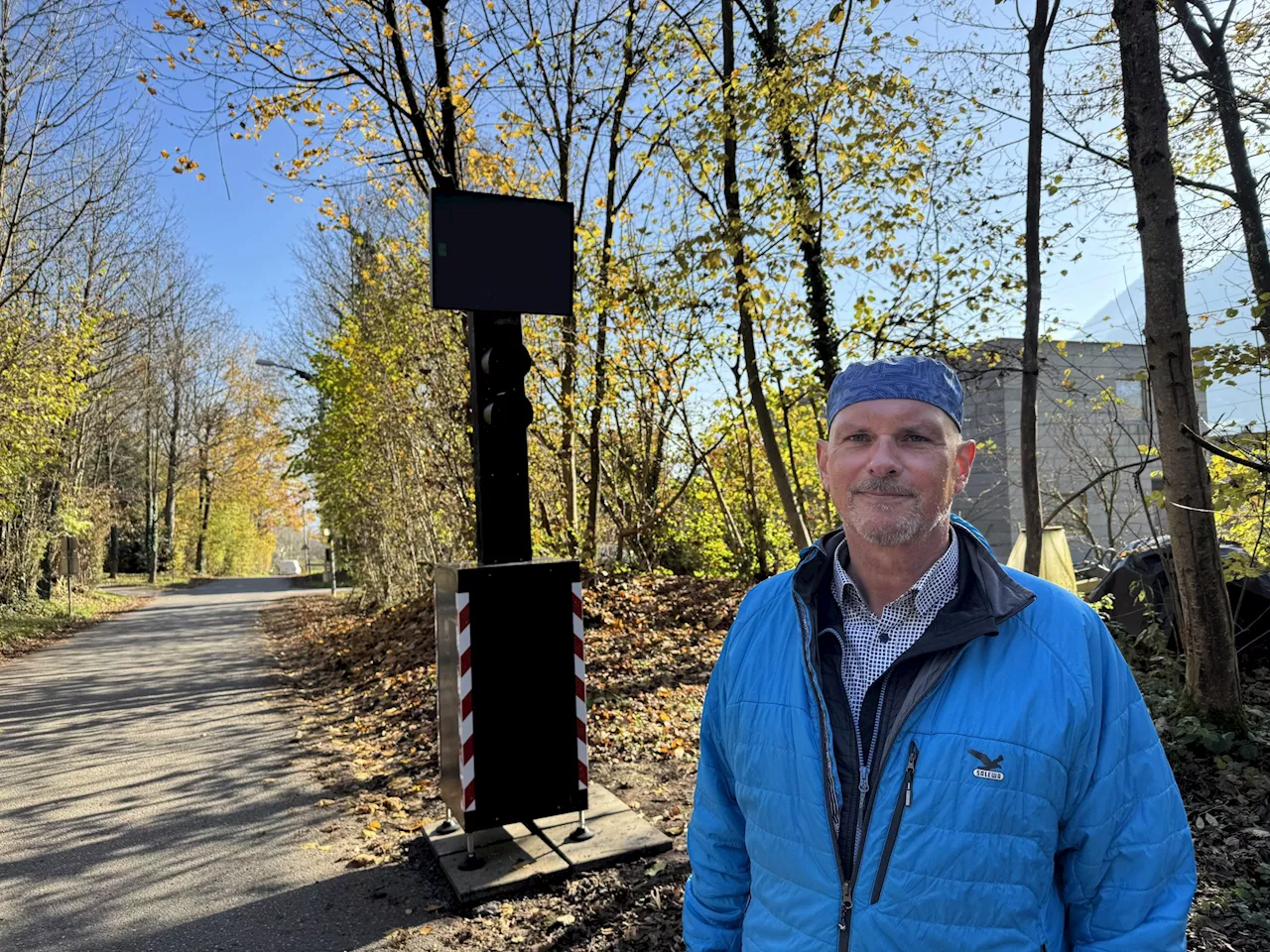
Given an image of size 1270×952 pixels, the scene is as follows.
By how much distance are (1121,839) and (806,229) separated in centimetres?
732

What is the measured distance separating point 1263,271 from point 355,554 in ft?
64.2

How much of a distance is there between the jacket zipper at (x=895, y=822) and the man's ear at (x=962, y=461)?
64 centimetres

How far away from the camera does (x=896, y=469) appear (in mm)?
1809

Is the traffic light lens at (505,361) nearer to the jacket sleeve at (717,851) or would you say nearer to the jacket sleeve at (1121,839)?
the jacket sleeve at (717,851)

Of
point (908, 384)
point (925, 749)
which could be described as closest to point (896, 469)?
point (908, 384)

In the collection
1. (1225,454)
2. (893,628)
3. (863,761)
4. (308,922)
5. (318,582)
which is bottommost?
(318,582)

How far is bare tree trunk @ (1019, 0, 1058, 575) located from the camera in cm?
704

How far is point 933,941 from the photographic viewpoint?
156 centimetres

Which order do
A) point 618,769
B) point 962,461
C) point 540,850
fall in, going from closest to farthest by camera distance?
point 962,461 < point 540,850 < point 618,769

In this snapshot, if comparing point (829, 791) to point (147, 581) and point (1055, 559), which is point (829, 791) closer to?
point (1055, 559)

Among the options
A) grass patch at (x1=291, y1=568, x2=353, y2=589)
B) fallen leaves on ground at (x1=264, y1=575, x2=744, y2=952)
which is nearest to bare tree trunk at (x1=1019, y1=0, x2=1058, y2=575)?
fallen leaves on ground at (x1=264, y1=575, x2=744, y2=952)

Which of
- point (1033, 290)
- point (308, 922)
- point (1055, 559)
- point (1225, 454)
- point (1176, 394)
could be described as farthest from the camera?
point (1055, 559)

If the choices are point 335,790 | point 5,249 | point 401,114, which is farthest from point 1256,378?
point 5,249

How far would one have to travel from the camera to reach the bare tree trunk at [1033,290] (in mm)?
7035
